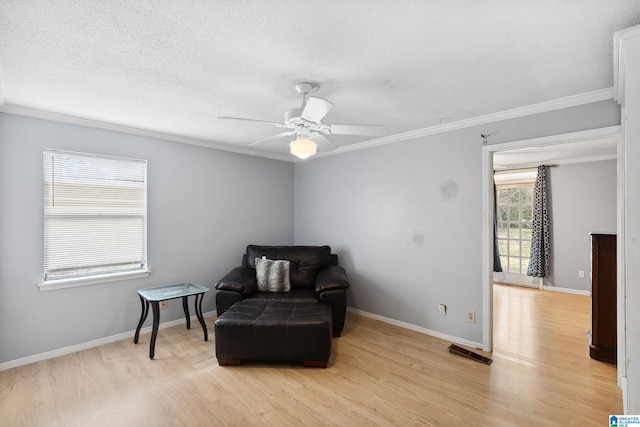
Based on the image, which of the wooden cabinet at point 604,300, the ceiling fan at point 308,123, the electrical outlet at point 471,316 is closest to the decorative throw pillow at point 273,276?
the ceiling fan at point 308,123

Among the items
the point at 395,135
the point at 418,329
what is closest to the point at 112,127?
the point at 395,135

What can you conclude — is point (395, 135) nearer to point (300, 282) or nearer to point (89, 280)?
point (300, 282)

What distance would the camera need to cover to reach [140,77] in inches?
83.4

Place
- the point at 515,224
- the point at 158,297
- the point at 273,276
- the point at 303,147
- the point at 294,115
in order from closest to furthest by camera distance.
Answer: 1. the point at 294,115
2. the point at 303,147
3. the point at 158,297
4. the point at 273,276
5. the point at 515,224

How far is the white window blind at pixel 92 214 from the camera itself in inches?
115

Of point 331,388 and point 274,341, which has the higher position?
point 274,341

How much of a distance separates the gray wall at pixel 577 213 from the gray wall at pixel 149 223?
4979mm

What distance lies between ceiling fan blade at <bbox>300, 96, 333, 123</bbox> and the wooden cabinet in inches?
118

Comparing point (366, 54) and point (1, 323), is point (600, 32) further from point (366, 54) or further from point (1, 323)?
point (1, 323)

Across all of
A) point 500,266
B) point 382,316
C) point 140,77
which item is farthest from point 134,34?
point 500,266

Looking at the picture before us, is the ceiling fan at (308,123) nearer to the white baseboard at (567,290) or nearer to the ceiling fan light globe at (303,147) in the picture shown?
the ceiling fan light globe at (303,147)

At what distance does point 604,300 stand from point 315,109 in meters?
3.25

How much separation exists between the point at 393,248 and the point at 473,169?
4.35 feet

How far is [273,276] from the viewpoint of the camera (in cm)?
378
